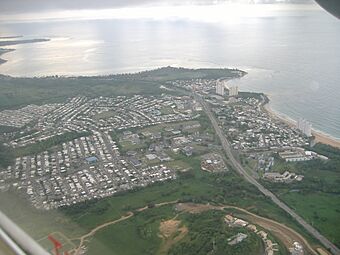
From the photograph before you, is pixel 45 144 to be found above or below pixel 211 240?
below

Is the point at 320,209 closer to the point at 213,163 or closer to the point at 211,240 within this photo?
the point at 211,240

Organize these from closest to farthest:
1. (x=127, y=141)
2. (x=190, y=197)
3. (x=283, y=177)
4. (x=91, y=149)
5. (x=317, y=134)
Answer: (x=190, y=197)
(x=283, y=177)
(x=91, y=149)
(x=127, y=141)
(x=317, y=134)

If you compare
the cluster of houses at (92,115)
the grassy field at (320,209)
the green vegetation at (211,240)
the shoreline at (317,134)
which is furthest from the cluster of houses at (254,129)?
the green vegetation at (211,240)

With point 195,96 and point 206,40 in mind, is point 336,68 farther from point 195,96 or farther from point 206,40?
point 206,40

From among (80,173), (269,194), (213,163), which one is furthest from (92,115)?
(269,194)

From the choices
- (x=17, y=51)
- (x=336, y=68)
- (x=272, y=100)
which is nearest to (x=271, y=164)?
(x=272, y=100)

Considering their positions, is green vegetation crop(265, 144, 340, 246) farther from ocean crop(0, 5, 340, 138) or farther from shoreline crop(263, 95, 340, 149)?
ocean crop(0, 5, 340, 138)

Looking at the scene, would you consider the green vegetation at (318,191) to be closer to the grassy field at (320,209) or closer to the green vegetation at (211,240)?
the grassy field at (320,209)
